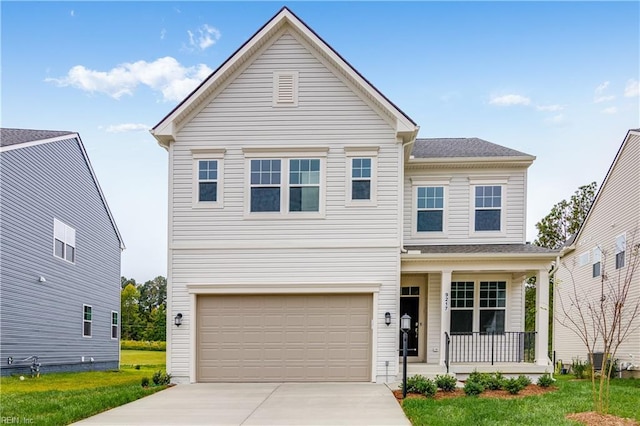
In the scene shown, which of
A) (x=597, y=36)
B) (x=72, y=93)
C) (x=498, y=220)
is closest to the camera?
(x=498, y=220)

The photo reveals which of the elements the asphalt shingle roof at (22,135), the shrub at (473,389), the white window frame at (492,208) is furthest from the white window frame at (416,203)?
the asphalt shingle roof at (22,135)

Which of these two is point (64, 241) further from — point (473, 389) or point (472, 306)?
point (473, 389)

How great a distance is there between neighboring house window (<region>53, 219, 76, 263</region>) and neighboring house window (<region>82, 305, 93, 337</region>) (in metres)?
2.39

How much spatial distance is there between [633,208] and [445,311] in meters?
7.26

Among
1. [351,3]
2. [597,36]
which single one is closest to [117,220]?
[351,3]

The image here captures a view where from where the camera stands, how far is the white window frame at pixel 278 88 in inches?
515

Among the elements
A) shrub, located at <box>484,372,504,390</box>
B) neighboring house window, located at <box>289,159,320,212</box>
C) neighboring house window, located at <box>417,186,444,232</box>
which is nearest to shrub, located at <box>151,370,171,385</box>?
neighboring house window, located at <box>289,159,320,212</box>

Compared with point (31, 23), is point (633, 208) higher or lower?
lower

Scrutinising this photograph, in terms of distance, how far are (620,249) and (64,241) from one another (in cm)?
1819

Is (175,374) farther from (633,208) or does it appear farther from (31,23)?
(633,208)

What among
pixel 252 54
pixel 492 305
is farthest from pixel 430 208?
pixel 252 54

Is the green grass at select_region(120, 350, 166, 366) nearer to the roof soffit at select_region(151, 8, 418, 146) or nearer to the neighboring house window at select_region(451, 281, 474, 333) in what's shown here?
the roof soffit at select_region(151, 8, 418, 146)

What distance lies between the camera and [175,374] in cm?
1270

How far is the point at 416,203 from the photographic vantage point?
47.5 ft
